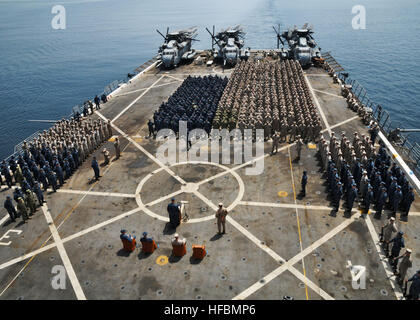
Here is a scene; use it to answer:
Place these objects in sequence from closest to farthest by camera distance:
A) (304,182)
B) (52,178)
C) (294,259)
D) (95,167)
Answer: (294,259)
(304,182)
(52,178)
(95,167)

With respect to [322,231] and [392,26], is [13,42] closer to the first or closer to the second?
[322,231]

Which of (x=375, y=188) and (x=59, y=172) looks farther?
(x=59, y=172)

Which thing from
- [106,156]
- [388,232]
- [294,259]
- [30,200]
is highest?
[106,156]

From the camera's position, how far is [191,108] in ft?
107

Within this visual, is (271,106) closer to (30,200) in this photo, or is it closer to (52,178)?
(52,178)

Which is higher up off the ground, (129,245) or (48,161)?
(48,161)

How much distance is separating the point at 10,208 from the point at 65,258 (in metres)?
5.87

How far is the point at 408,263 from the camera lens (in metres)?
14.1

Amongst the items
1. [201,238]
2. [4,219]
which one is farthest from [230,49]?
[4,219]

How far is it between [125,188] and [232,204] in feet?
26.8

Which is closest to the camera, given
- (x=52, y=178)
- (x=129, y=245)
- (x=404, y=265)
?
(x=404, y=265)

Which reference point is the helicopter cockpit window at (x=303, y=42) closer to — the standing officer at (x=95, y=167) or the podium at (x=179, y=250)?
the standing officer at (x=95, y=167)

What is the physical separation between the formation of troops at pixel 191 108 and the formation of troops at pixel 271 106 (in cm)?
96
